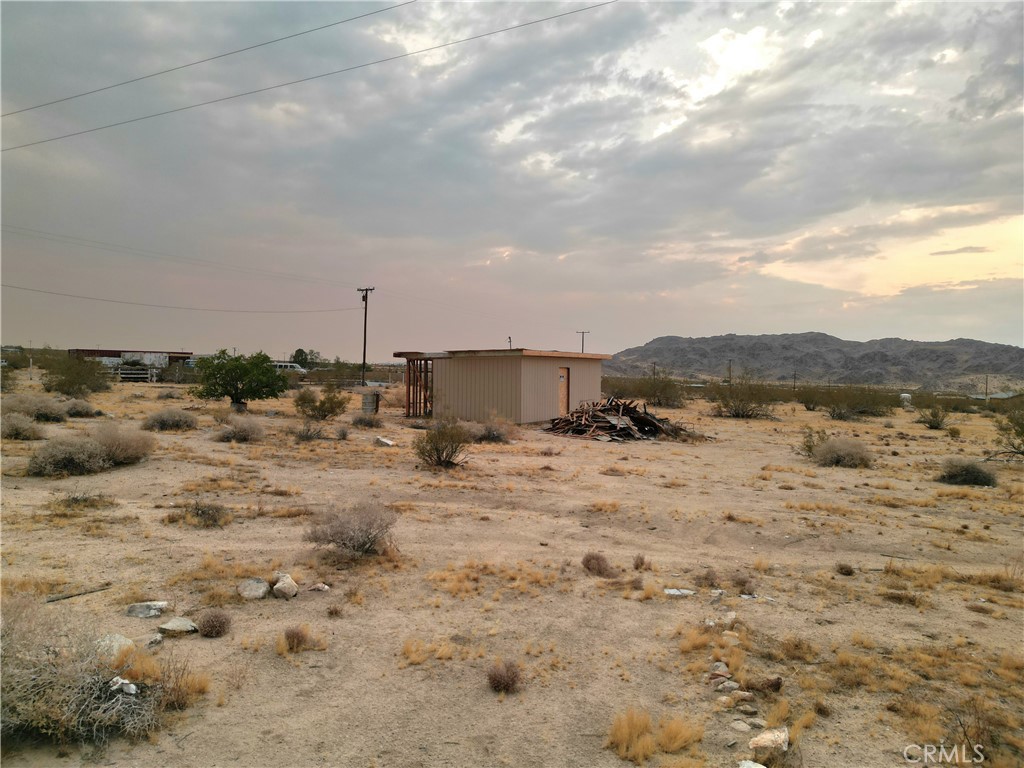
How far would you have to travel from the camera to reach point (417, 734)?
4.28m

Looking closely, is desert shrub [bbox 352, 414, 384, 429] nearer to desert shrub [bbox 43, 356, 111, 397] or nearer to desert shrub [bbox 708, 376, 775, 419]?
desert shrub [bbox 43, 356, 111, 397]

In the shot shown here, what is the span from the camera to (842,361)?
413ft

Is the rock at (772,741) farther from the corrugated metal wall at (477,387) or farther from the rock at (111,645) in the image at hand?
the corrugated metal wall at (477,387)

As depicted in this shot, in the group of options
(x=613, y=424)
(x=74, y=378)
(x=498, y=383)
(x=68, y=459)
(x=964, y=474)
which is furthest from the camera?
(x=74, y=378)

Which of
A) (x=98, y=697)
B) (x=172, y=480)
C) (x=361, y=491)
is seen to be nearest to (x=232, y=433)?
(x=172, y=480)

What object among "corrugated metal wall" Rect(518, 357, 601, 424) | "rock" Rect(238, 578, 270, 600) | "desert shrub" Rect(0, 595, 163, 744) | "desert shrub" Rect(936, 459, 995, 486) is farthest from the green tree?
"desert shrub" Rect(936, 459, 995, 486)

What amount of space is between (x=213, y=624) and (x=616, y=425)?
64.3 feet

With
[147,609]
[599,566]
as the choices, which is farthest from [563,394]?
[147,609]

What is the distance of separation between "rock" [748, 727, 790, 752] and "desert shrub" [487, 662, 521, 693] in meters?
1.85

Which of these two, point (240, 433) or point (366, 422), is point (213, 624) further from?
point (366, 422)

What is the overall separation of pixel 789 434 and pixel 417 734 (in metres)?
25.7

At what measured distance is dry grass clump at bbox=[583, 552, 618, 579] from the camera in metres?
7.76

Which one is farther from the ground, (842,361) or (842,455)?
(842,361)

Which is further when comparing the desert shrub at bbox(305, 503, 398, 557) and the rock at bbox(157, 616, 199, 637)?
the desert shrub at bbox(305, 503, 398, 557)
